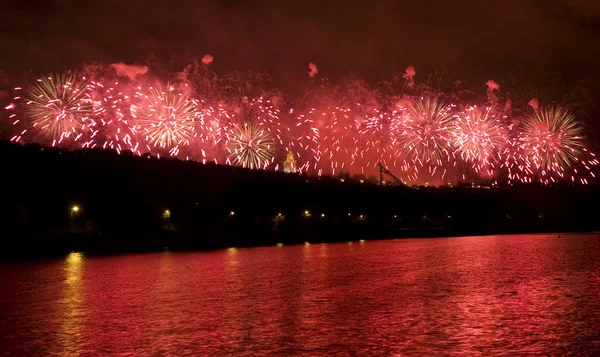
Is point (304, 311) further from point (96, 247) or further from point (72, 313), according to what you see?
point (96, 247)

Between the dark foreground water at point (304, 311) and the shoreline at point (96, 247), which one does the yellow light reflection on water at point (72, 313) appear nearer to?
the dark foreground water at point (304, 311)

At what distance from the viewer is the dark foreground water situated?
467 inches

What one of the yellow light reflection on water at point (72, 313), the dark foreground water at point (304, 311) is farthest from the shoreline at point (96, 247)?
the yellow light reflection on water at point (72, 313)

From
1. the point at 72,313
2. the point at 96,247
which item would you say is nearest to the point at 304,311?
the point at 72,313

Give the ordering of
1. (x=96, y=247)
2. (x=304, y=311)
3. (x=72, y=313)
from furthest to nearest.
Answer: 1. (x=96, y=247)
2. (x=72, y=313)
3. (x=304, y=311)

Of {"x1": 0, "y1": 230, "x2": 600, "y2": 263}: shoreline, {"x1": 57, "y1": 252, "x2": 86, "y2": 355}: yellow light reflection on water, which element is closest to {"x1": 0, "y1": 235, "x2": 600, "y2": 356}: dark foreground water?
{"x1": 57, "y1": 252, "x2": 86, "y2": 355}: yellow light reflection on water

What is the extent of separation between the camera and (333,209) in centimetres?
9306

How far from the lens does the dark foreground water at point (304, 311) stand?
11852 millimetres

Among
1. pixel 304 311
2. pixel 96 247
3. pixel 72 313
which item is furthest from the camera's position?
pixel 96 247

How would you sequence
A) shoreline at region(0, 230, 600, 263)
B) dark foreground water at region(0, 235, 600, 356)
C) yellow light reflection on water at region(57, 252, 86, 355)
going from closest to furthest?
1. dark foreground water at region(0, 235, 600, 356)
2. yellow light reflection on water at region(57, 252, 86, 355)
3. shoreline at region(0, 230, 600, 263)

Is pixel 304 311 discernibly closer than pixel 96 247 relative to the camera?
Yes

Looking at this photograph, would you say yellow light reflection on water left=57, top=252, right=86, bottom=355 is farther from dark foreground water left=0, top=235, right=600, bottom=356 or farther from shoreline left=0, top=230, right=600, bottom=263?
shoreline left=0, top=230, right=600, bottom=263

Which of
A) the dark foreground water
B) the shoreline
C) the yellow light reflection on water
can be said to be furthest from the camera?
the shoreline

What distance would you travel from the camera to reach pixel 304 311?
16016 mm
